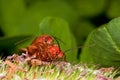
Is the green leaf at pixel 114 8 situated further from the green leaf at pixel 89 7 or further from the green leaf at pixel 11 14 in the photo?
the green leaf at pixel 11 14

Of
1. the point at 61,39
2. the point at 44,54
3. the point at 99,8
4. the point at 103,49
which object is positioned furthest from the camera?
the point at 99,8

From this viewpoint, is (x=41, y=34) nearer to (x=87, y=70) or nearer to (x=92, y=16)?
(x=87, y=70)

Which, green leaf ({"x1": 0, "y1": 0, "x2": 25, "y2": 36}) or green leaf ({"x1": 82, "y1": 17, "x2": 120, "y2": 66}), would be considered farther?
green leaf ({"x1": 0, "y1": 0, "x2": 25, "y2": 36})

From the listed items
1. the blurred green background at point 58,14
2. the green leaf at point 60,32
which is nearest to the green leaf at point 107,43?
the green leaf at point 60,32

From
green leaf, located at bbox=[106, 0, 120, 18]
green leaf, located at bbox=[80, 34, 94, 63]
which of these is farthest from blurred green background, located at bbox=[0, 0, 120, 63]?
green leaf, located at bbox=[80, 34, 94, 63]

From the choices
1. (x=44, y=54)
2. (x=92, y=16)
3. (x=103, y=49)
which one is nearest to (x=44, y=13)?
(x=92, y=16)

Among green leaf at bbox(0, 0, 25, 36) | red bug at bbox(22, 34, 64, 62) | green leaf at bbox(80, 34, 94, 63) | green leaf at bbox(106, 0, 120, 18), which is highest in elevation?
green leaf at bbox(0, 0, 25, 36)

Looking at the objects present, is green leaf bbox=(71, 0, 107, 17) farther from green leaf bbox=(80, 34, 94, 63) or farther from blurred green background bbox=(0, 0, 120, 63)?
green leaf bbox=(80, 34, 94, 63)

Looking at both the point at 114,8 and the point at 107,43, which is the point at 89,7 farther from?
the point at 107,43
